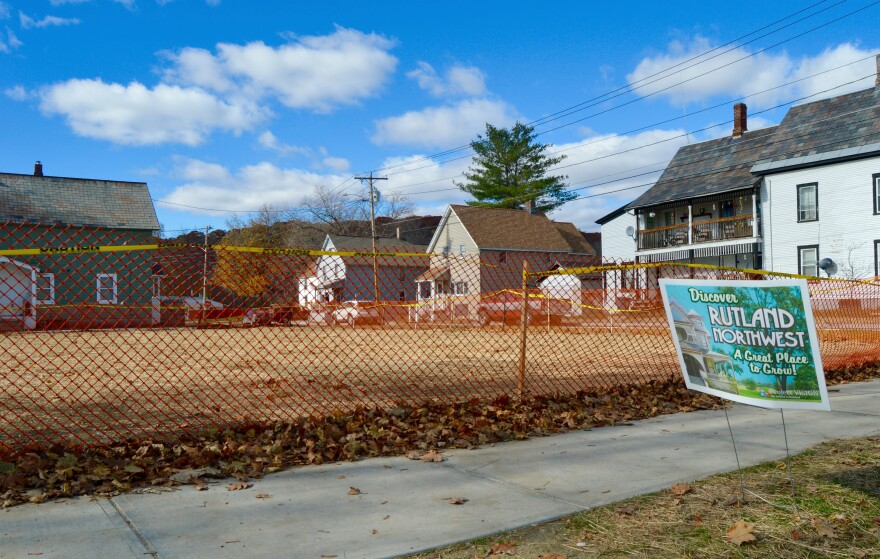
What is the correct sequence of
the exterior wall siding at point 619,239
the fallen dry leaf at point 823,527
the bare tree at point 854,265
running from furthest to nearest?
the exterior wall siding at point 619,239 → the bare tree at point 854,265 → the fallen dry leaf at point 823,527

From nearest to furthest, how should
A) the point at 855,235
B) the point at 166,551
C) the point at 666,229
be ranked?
the point at 166,551 → the point at 855,235 → the point at 666,229

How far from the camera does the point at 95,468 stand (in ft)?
14.4

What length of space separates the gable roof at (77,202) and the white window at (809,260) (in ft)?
101

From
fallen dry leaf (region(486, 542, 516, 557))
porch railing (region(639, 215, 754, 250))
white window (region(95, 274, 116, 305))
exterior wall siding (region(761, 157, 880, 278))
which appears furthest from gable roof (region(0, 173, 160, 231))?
fallen dry leaf (region(486, 542, 516, 557))

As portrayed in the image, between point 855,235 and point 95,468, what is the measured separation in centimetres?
3071

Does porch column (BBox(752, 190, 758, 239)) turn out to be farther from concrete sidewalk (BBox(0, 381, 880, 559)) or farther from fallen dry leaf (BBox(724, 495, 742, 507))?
fallen dry leaf (BBox(724, 495, 742, 507))

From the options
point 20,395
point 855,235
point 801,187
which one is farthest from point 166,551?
point 801,187

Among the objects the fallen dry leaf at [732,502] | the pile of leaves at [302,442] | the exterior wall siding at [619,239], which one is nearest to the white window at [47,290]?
the pile of leaves at [302,442]

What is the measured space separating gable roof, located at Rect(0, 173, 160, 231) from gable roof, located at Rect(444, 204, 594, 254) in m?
20.3

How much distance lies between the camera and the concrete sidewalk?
340cm

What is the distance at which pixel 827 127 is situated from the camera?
30859 millimetres

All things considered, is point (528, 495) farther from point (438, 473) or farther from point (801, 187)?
point (801, 187)

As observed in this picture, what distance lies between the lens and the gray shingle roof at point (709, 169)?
112ft

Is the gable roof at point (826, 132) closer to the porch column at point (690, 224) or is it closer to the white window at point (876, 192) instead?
the white window at point (876, 192)
